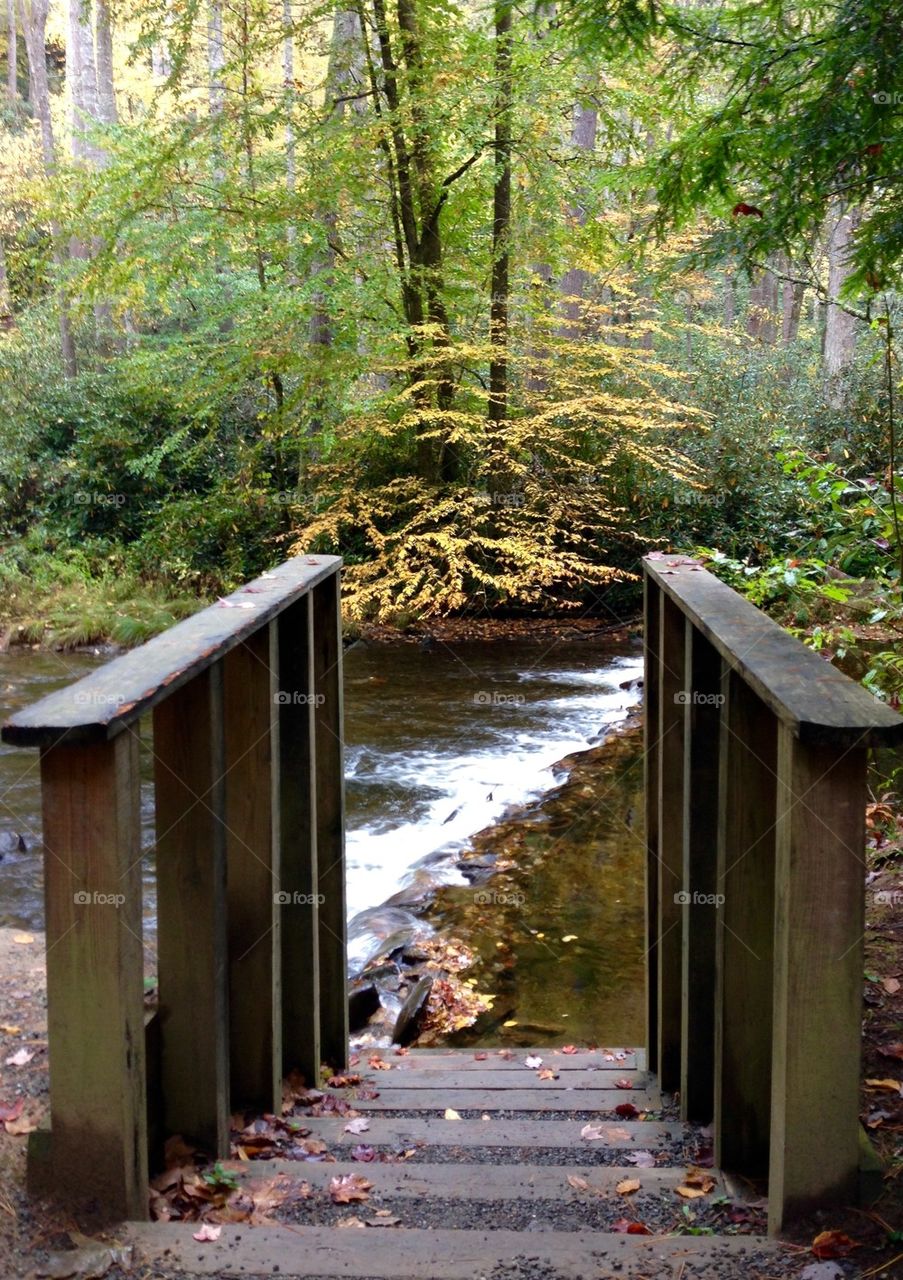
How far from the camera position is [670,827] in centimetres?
392

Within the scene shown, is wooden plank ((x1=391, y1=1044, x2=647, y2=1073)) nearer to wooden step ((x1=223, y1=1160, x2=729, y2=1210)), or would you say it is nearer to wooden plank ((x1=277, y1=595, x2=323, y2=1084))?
wooden plank ((x1=277, y1=595, x2=323, y2=1084))

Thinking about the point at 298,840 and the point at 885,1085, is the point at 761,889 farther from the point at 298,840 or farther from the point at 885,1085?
the point at 298,840

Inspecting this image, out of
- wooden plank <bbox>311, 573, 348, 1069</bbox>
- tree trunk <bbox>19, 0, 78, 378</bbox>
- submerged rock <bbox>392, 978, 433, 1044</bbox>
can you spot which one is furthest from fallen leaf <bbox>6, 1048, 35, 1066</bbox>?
tree trunk <bbox>19, 0, 78, 378</bbox>

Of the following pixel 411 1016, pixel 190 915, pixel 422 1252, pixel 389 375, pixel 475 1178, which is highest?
pixel 389 375

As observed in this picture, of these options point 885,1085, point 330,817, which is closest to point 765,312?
point 330,817

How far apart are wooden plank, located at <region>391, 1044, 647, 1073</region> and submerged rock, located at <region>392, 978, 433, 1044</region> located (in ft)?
0.93

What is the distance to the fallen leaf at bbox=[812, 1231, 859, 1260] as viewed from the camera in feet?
6.75

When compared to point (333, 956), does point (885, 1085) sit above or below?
above

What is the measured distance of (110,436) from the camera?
1730 centimetres

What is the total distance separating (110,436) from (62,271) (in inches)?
141

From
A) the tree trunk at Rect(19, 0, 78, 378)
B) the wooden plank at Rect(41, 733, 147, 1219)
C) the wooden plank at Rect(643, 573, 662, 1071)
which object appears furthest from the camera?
the tree trunk at Rect(19, 0, 78, 378)

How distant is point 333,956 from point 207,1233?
2.11 metres

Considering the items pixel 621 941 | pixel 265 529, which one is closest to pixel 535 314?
pixel 265 529

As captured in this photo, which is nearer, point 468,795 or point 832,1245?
point 832,1245
